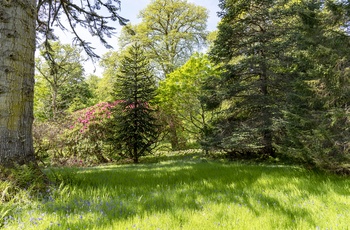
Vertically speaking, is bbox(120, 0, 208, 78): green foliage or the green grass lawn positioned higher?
bbox(120, 0, 208, 78): green foliage

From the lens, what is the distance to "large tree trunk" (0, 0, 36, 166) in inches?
115

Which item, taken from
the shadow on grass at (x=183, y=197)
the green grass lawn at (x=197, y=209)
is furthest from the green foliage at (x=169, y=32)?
the green grass lawn at (x=197, y=209)

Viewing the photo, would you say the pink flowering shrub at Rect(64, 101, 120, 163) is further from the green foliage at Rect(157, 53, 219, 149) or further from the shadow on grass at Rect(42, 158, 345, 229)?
the shadow on grass at Rect(42, 158, 345, 229)

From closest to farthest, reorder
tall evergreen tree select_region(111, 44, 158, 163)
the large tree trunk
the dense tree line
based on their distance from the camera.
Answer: the large tree trunk, the dense tree line, tall evergreen tree select_region(111, 44, 158, 163)

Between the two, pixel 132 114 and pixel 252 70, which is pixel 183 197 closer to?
pixel 252 70

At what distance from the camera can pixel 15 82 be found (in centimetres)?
302

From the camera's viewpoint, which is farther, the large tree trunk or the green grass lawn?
the large tree trunk

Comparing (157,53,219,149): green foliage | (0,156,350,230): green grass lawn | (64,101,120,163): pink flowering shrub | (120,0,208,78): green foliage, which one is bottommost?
(0,156,350,230): green grass lawn

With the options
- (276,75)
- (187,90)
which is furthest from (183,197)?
(187,90)

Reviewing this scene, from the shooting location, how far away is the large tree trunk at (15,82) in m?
2.93

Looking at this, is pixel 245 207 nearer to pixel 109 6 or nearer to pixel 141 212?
pixel 141 212

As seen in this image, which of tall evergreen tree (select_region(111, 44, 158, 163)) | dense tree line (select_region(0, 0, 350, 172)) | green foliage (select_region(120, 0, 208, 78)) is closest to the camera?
dense tree line (select_region(0, 0, 350, 172))

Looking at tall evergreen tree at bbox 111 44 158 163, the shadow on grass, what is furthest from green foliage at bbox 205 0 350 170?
tall evergreen tree at bbox 111 44 158 163

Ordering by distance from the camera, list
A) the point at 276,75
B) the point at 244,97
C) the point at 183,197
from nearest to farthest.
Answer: the point at 183,197 → the point at 276,75 → the point at 244,97
